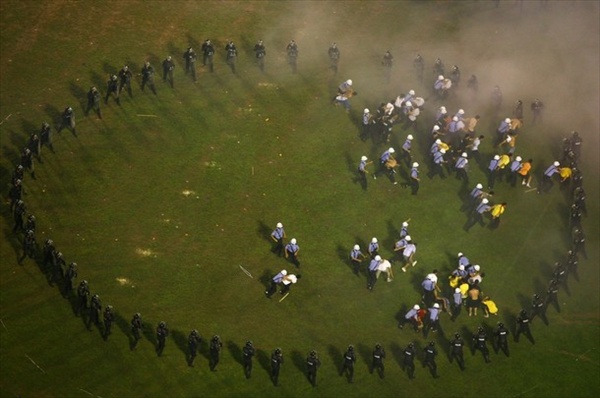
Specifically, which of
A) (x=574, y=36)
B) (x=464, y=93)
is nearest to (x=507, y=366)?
(x=464, y=93)

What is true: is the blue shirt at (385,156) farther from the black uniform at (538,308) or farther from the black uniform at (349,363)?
the black uniform at (349,363)

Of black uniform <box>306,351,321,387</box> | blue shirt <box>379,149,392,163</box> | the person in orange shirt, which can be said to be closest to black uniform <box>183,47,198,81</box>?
blue shirt <box>379,149,392,163</box>

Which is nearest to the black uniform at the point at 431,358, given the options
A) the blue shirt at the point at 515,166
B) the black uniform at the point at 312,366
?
the black uniform at the point at 312,366

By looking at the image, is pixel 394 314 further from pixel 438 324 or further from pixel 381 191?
pixel 381 191

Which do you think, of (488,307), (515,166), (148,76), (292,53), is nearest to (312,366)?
(488,307)

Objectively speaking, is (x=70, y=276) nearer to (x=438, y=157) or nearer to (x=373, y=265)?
(x=373, y=265)

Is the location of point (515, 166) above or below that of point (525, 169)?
above
